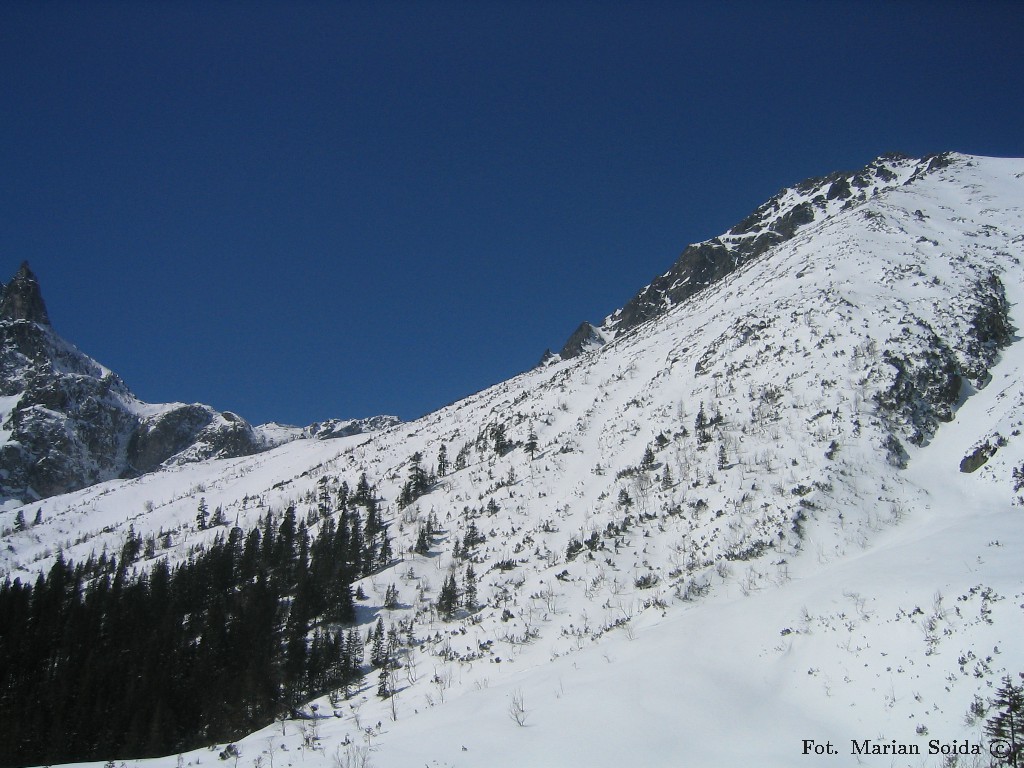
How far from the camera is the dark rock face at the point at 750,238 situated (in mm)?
120000

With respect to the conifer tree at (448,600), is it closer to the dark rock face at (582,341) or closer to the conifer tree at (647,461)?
the conifer tree at (647,461)

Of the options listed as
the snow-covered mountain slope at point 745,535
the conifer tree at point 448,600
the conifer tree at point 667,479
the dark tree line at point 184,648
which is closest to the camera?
the snow-covered mountain slope at point 745,535

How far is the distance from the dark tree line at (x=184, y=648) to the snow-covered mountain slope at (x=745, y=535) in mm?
4237

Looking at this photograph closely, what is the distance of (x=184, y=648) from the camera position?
42.5 metres

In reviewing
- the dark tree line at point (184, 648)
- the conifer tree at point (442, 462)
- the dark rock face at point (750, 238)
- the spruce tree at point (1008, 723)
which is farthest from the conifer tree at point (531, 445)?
the dark rock face at point (750, 238)

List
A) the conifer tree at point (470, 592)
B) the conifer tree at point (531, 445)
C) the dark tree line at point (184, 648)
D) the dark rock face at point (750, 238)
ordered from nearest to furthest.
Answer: the dark tree line at point (184, 648) < the conifer tree at point (470, 592) < the conifer tree at point (531, 445) < the dark rock face at point (750, 238)

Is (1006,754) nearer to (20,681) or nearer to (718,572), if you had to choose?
(718,572)

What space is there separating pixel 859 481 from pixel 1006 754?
22431 millimetres

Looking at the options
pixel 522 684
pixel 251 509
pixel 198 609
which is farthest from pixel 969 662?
pixel 251 509

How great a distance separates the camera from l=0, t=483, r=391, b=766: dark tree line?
33.3 meters

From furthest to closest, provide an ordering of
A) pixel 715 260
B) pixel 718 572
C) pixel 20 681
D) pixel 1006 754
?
pixel 715 260, pixel 20 681, pixel 718 572, pixel 1006 754

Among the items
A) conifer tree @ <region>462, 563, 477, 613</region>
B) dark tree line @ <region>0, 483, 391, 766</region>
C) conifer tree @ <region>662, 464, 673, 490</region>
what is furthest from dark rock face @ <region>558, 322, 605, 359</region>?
conifer tree @ <region>462, 563, 477, 613</region>

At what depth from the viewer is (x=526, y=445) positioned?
59062 millimetres

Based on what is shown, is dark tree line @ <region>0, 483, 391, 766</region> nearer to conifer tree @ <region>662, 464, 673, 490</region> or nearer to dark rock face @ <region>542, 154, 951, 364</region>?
conifer tree @ <region>662, 464, 673, 490</region>
